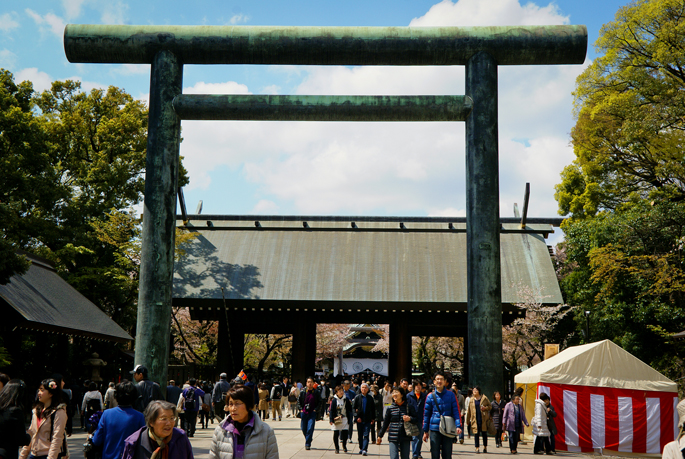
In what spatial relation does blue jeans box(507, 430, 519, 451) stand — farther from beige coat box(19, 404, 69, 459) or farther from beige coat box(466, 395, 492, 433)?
beige coat box(19, 404, 69, 459)

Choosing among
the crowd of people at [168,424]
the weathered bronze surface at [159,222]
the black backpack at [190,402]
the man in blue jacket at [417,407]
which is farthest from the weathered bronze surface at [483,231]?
the black backpack at [190,402]

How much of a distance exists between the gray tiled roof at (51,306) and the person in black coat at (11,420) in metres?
12.7

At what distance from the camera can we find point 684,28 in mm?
23141

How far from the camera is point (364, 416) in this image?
13.6 meters

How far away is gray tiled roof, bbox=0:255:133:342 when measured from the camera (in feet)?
58.2

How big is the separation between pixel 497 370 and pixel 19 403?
8026 mm

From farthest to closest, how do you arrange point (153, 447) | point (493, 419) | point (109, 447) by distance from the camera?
point (493, 419) → point (109, 447) → point (153, 447)

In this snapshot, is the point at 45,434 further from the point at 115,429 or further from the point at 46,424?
the point at 115,429

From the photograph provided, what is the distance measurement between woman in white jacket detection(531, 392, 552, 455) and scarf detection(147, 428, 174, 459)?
39.1 feet

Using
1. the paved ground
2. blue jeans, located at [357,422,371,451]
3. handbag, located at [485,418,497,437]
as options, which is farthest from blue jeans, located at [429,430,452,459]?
handbag, located at [485,418,497,437]

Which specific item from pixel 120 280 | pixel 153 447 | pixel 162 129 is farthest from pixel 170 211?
pixel 120 280

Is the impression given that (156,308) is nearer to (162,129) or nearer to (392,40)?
(162,129)

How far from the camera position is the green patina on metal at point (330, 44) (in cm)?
1146

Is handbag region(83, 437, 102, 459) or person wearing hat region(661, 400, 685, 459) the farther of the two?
handbag region(83, 437, 102, 459)
